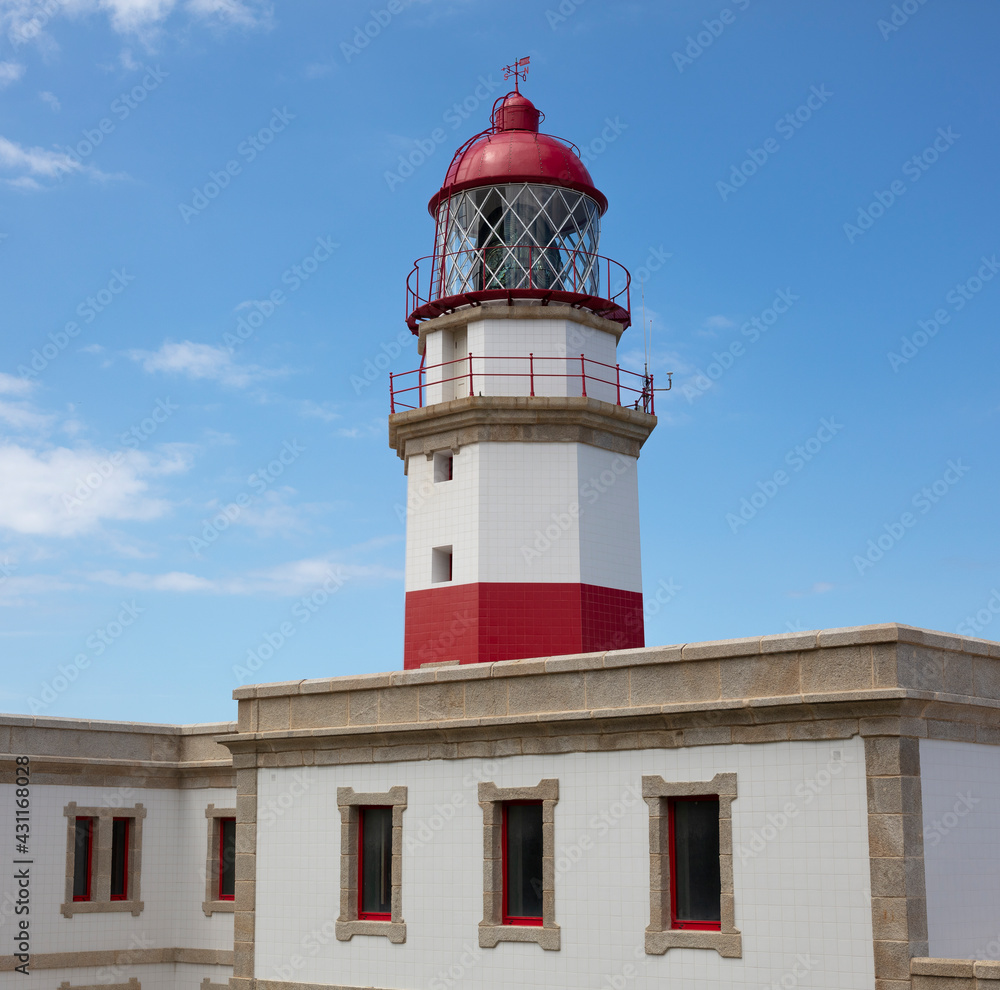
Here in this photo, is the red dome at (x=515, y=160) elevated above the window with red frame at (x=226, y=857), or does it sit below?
above

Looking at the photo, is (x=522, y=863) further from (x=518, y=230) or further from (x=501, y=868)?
(x=518, y=230)

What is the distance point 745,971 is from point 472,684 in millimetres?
4714

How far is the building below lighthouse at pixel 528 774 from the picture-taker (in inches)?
516

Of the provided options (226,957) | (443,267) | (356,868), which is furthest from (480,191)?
(226,957)

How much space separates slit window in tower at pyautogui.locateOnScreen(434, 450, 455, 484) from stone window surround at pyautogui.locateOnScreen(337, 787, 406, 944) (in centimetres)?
645

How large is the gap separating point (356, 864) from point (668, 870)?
4709 millimetres

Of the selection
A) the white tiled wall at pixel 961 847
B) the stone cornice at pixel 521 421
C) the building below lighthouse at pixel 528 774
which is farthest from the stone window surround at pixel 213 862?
the white tiled wall at pixel 961 847

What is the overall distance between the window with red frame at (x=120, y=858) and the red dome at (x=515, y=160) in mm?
12348

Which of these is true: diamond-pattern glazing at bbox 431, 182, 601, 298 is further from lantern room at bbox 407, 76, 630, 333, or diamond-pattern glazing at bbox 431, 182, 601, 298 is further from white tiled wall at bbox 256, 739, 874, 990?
white tiled wall at bbox 256, 739, 874, 990

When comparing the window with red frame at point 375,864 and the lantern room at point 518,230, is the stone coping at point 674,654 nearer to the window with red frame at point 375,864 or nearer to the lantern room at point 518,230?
the window with red frame at point 375,864

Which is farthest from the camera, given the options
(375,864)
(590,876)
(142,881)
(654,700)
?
(142,881)

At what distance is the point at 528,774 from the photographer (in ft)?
51.0

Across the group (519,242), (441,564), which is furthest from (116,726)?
(519,242)

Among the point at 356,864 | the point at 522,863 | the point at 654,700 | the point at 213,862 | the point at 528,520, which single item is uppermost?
the point at 528,520
